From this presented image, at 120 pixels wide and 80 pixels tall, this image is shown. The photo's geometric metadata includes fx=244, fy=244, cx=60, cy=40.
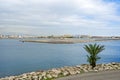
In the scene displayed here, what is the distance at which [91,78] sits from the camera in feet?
65.2

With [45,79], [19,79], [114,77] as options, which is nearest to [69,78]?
[45,79]

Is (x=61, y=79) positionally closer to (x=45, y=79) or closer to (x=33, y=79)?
(x=45, y=79)

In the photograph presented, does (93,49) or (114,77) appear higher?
(93,49)

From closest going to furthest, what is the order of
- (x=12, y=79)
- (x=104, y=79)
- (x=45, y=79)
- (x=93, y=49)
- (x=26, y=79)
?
(x=104, y=79), (x=45, y=79), (x=26, y=79), (x=12, y=79), (x=93, y=49)

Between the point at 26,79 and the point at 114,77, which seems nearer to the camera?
the point at 114,77

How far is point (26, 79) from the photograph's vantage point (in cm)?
2302

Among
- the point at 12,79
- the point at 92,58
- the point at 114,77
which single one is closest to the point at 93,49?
the point at 92,58

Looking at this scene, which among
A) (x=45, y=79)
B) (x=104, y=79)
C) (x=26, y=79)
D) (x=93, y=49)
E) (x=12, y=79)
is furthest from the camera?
(x=93, y=49)

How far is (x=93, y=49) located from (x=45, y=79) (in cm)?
883

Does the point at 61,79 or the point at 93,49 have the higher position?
the point at 93,49

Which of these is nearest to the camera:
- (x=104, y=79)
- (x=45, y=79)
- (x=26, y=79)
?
(x=104, y=79)

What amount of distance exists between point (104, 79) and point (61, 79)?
3497 mm

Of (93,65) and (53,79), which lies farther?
(93,65)

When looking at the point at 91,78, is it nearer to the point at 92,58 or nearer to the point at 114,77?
the point at 114,77
